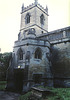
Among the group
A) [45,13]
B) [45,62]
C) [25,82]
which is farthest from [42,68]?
[45,13]

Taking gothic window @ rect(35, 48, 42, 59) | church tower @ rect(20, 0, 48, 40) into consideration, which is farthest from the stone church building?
church tower @ rect(20, 0, 48, 40)

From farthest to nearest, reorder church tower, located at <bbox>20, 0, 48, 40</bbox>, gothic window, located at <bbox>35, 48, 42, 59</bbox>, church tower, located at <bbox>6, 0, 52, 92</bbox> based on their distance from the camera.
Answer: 1. church tower, located at <bbox>20, 0, 48, 40</bbox>
2. gothic window, located at <bbox>35, 48, 42, 59</bbox>
3. church tower, located at <bbox>6, 0, 52, 92</bbox>

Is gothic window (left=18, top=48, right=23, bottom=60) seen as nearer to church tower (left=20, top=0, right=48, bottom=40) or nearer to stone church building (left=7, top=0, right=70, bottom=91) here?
stone church building (left=7, top=0, right=70, bottom=91)

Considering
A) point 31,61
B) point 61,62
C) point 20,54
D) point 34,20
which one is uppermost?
point 34,20

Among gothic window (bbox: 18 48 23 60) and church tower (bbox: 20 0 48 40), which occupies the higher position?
church tower (bbox: 20 0 48 40)

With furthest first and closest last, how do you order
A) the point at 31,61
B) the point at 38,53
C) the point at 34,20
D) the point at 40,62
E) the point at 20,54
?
the point at 34,20 → the point at 20,54 → the point at 38,53 → the point at 40,62 → the point at 31,61

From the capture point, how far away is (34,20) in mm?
22906

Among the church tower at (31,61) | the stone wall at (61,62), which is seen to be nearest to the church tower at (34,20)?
the church tower at (31,61)

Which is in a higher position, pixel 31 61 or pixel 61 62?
pixel 31 61

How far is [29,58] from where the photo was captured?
12906 mm

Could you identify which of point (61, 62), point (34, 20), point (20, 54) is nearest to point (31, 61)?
point (20, 54)

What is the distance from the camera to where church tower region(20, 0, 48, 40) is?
23.0m

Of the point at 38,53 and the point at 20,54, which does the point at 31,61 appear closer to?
A: the point at 38,53

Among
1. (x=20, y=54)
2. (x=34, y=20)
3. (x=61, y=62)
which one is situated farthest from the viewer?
(x=34, y=20)
